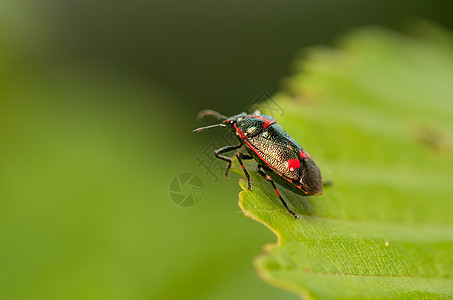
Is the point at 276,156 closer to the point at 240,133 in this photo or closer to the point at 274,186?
the point at 274,186

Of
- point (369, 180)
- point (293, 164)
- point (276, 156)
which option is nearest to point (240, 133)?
point (276, 156)

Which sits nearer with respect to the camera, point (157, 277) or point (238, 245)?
point (157, 277)

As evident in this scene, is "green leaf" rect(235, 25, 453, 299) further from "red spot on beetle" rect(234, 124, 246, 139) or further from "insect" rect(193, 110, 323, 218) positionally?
"red spot on beetle" rect(234, 124, 246, 139)

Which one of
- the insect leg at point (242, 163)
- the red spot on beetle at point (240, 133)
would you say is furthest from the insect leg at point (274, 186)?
the red spot on beetle at point (240, 133)

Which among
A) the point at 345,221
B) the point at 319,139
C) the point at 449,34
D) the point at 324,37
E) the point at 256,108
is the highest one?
the point at 324,37

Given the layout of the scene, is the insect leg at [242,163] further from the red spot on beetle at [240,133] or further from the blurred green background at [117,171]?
the blurred green background at [117,171]

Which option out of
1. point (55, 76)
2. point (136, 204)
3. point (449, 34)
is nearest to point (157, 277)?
point (136, 204)

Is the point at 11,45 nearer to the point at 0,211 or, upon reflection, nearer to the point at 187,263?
the point at 0,211
